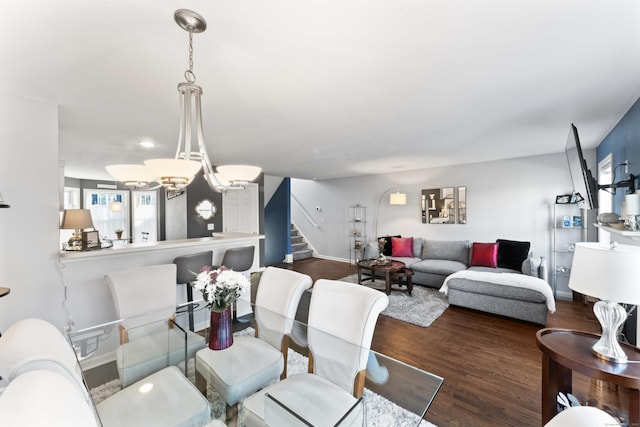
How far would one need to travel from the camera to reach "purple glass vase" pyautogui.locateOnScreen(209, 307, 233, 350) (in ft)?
5.87

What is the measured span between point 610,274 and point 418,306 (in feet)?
9.41

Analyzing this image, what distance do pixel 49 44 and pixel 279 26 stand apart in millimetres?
1289

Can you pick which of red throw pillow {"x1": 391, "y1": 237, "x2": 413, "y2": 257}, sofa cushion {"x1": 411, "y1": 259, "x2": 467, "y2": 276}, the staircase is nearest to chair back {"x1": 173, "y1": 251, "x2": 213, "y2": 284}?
sofa cushion {"x1": 411, "y1": 259, "x2": 467, "y2": 276}

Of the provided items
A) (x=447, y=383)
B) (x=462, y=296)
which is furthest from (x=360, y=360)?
(x=462, y=296)

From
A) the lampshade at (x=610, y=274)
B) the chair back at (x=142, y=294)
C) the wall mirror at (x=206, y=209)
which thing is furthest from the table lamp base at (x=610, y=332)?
the wall mirror at (x=206, y=209)

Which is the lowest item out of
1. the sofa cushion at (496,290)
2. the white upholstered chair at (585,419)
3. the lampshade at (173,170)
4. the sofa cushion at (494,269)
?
the sofa cushion at (496,290)

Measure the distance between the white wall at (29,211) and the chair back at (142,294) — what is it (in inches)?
23.8

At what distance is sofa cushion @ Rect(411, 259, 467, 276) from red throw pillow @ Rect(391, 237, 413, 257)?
0.54 m

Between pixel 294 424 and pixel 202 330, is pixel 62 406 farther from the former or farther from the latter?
pixel 202 330

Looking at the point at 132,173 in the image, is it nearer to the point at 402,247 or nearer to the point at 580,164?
the point at 580,164

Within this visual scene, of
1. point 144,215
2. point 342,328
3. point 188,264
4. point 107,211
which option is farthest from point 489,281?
point 107,211

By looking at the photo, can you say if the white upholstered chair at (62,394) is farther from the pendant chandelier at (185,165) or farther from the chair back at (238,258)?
the chair back at (238,258)

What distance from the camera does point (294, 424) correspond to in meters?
1.18

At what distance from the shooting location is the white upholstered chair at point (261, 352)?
65.4 inches
